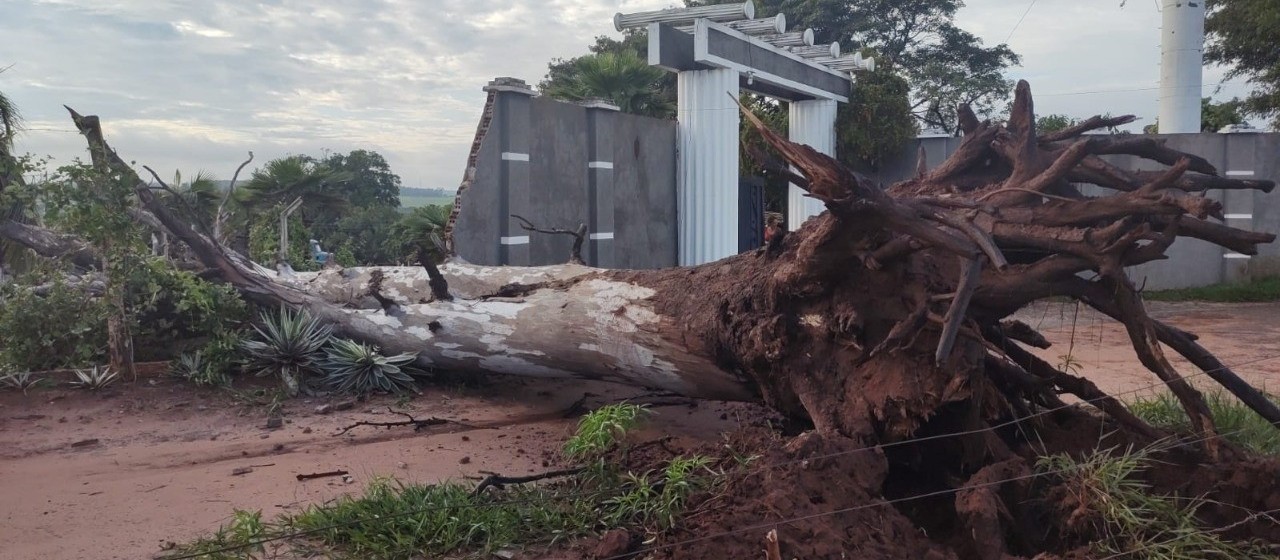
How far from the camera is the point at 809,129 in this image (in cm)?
1581

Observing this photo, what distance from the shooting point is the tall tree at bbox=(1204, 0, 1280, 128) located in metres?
16.0

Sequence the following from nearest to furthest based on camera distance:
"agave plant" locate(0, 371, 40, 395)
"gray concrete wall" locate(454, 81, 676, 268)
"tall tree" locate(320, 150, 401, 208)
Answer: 1. "agave plant" locate(0, 371, 40, 395)
2. "gray concrete wall" locate(454, 81, 676, 268)
3. "tall tree" locate(320, 150, 401, 208)

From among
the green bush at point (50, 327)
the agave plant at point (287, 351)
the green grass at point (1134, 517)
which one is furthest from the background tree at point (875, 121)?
the green grass at point (1134, 517)

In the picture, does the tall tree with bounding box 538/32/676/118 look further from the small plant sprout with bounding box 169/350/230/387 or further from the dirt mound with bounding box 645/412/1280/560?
the dirt mound with bounding box 645/412/1280/560

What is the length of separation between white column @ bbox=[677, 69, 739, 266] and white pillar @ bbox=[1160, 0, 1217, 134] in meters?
8.88

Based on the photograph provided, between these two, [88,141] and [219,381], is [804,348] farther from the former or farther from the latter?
[88,141]

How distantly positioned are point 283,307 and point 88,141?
1.92 metres

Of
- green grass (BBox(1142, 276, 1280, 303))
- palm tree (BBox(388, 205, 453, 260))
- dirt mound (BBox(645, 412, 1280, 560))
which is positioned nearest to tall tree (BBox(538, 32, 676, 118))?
palm tree (BBox(388, 205, 453, 260))

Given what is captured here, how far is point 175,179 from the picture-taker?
30.1 feet

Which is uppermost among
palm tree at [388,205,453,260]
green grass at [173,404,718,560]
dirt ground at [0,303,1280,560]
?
palm tree at [388,205,453,260]

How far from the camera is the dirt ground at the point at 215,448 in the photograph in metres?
4.48

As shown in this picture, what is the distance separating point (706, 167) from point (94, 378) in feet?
26.4

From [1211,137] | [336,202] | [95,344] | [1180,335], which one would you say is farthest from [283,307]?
[1211,137]

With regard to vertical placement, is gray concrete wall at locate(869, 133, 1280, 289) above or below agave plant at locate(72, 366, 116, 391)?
above
